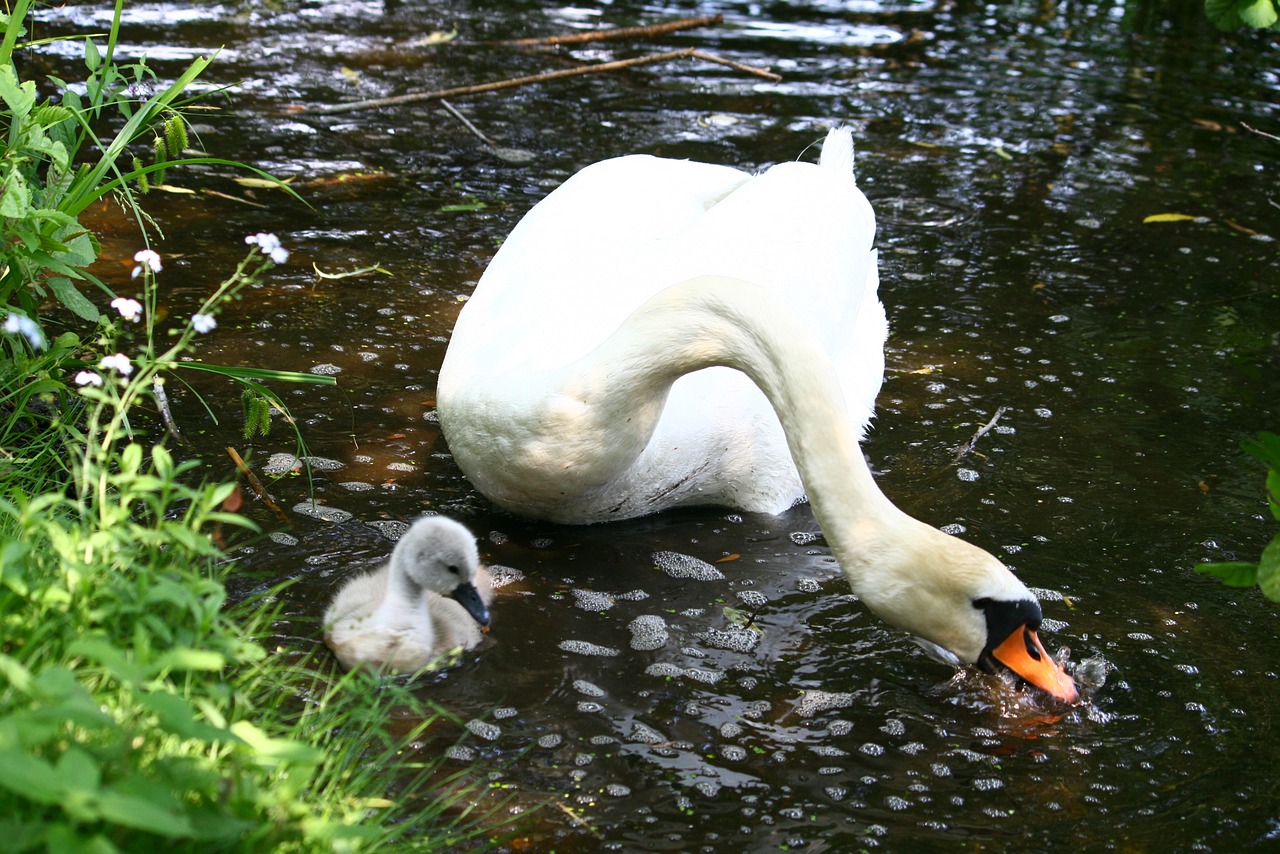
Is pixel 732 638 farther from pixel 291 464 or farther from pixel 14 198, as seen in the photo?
pixel 14 198

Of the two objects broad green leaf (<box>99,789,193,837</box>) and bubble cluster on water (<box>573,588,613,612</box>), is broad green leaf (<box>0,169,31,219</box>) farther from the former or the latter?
broad green leaf (<box>99,789,193,837</box>)

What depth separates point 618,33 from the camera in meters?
10.2

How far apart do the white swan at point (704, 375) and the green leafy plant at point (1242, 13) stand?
1.43m

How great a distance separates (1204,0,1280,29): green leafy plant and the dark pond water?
5.87ft

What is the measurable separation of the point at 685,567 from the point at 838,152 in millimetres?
2393

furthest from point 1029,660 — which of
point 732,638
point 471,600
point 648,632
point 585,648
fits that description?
point 471,600

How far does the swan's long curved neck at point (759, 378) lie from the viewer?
134 inches

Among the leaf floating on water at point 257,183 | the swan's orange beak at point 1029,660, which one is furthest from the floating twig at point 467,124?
the swan's orange beak at point 1029,660

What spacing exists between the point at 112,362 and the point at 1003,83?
8.73 metres

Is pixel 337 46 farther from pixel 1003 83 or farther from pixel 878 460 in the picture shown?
pixel 878 460

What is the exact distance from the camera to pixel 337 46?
382 inches

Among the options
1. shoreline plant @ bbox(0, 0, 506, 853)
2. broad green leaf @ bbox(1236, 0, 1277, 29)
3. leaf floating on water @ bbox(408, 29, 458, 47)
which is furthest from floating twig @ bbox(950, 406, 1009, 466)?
leaf floating on water @ bbox(408, 29, 458, 47)

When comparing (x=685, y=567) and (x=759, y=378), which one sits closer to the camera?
(x=759, y=378)

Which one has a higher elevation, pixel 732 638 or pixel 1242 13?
pixel 1242 13
